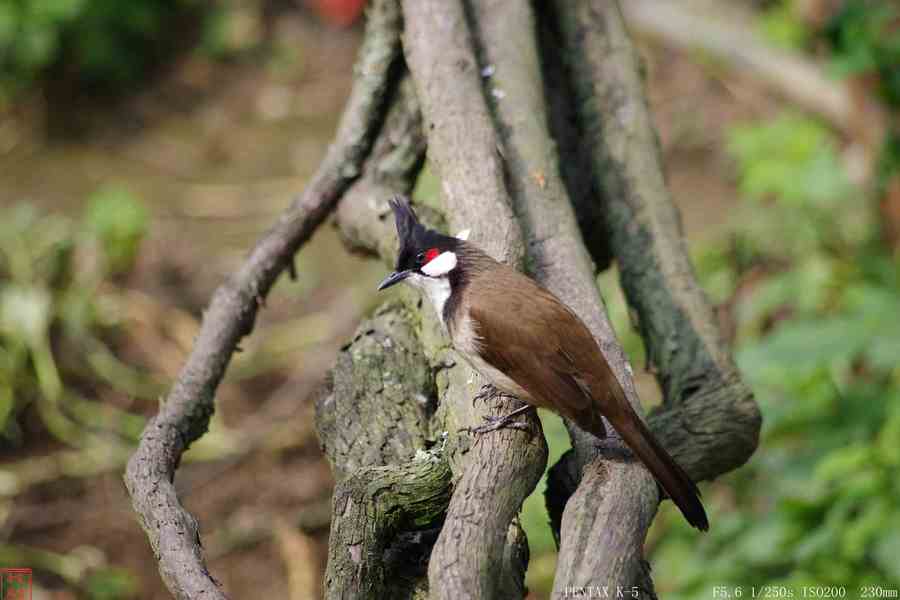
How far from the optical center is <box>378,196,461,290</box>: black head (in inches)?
100

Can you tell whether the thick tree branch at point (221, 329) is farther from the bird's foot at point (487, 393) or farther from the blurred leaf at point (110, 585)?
the blurred leaf at point (110, 585)

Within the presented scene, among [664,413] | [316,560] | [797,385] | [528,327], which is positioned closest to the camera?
[528,327]

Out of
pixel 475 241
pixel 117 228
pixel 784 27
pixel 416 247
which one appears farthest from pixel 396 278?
pixel 784 27

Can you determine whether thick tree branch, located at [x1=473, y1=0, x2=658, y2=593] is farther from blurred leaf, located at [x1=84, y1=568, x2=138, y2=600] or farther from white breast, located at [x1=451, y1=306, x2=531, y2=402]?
blurred leaf, located at [x1=84, y1=568, x2=138, y2=600]

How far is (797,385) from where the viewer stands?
169 inches

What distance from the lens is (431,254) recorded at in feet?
8.38

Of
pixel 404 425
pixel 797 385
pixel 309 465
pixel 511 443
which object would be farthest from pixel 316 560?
pixel 511 443

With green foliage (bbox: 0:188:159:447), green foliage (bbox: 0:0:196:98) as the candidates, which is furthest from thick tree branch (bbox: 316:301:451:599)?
green foliage (bbox: 0:0:196:98)

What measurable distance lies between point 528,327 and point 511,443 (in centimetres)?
30

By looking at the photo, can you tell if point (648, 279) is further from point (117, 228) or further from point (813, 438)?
point (117, 228)

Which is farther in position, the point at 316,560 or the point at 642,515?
the point at 316,560

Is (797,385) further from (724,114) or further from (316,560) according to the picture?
(724,114)

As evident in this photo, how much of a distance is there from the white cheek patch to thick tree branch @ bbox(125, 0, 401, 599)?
0.68 metres

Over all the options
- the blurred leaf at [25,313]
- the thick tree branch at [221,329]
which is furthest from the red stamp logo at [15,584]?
the thick tree branch at [221,329]
